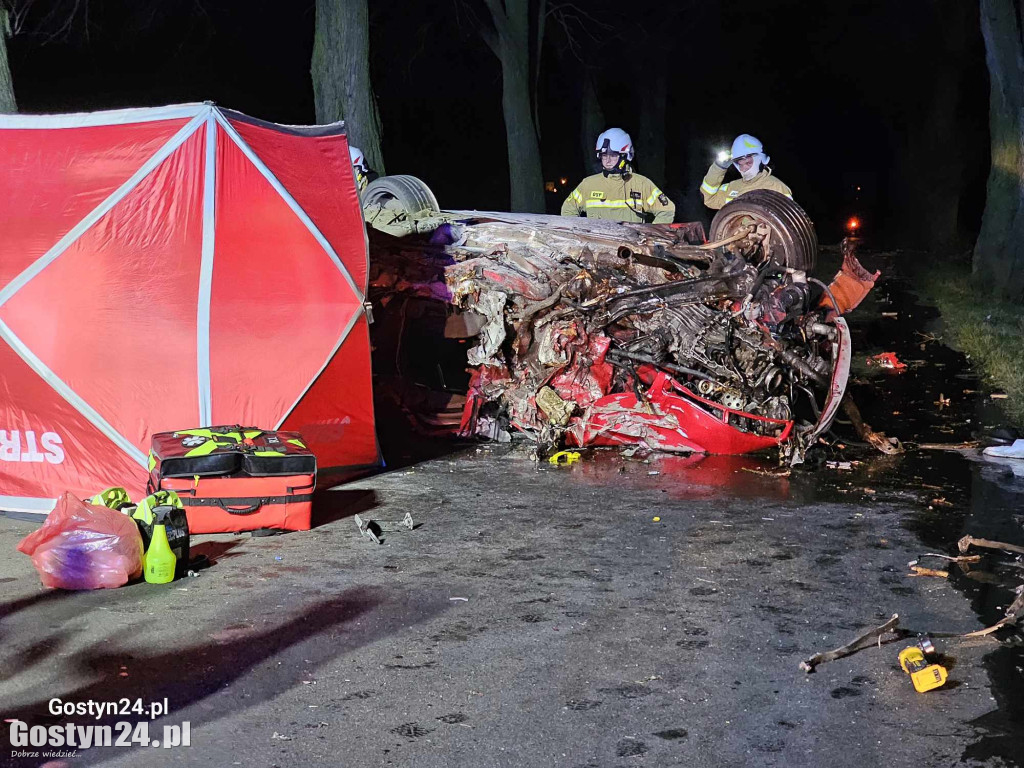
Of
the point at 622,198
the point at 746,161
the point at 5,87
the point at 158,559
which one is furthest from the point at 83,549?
the point at 5,87

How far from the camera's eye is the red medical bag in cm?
652

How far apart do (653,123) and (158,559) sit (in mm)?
24430

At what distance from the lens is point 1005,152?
58.7 feet

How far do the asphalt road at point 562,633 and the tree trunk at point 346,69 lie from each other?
713 centimetres

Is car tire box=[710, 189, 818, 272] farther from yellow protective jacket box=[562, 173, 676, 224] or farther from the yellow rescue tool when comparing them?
the yellow rescue tool

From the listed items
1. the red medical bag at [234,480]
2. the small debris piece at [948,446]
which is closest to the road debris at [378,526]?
the red medical bag at [234,480]

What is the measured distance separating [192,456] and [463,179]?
96.4 feet

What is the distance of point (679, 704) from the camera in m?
4.44

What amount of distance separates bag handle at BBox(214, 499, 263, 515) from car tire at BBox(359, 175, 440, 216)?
413cm

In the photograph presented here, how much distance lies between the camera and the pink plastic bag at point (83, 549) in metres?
5.68

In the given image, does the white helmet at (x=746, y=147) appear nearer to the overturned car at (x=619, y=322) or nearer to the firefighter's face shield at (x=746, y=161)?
the firefighter's face shield at (x=746, y=161)

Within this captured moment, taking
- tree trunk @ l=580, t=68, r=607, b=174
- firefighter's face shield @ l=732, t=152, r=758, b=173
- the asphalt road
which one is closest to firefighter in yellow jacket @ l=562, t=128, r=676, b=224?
firefighter's face shield @ l=732, t=152, r=758, b=173

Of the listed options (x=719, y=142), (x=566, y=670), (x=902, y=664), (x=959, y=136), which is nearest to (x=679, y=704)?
(x=566, y=670)

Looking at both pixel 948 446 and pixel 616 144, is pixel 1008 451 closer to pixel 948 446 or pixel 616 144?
pixel 948 446
